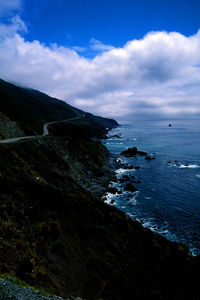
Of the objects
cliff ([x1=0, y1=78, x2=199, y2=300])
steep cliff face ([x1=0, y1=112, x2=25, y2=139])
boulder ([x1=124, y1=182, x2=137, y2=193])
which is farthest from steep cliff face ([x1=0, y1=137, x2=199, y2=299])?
steep cliff face ([x1=0, y1=112, x2=25, y2=139])

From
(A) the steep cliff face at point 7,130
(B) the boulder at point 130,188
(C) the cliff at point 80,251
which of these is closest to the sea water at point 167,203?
(B) the boulder at point 130,188

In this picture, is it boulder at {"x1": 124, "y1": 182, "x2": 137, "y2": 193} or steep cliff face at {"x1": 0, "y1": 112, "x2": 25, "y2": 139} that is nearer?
boulder at {"x1": 124, "y1": 182, "x2": 137, "y2": 193}

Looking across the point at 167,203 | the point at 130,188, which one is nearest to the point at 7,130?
the point at 130,188

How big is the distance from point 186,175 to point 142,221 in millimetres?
30633

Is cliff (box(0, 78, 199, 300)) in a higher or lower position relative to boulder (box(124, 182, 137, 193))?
higher

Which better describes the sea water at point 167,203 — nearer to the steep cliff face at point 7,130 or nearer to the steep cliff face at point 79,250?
the steep cliff face at point 79,250

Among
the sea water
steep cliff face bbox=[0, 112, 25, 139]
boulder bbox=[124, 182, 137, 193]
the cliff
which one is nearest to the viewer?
the cliff

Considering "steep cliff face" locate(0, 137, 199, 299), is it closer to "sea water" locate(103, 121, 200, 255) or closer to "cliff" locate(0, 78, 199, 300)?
"cliff" locate(0, 78, 199, 300)

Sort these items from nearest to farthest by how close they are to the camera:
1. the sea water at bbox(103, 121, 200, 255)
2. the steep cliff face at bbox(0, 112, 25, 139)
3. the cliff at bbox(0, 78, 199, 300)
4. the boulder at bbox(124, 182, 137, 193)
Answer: the cliff at bbox(0, 78, 199, 300) < the sea water at bbox(103, 121, 200, 255) < the boulder at bbox(124, 182, 137, 193) < the steep cliff face at bbox(0, 112, 25, 139)

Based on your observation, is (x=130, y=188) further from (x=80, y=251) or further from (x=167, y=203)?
(x=80, y=251)

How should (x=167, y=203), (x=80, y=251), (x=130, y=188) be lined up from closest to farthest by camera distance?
(x=80, y=251) → (x=167, y=203) → (x=130, y=188)

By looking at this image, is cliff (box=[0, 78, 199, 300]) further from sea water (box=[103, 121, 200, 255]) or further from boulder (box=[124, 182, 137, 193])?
boulder (box=[124, 182, 137, 193])

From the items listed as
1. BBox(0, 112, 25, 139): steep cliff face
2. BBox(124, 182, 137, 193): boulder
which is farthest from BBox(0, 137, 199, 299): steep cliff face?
BBox(0, 112, 25, 139): steep cliff face

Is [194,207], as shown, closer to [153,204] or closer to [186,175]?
[153,204]
